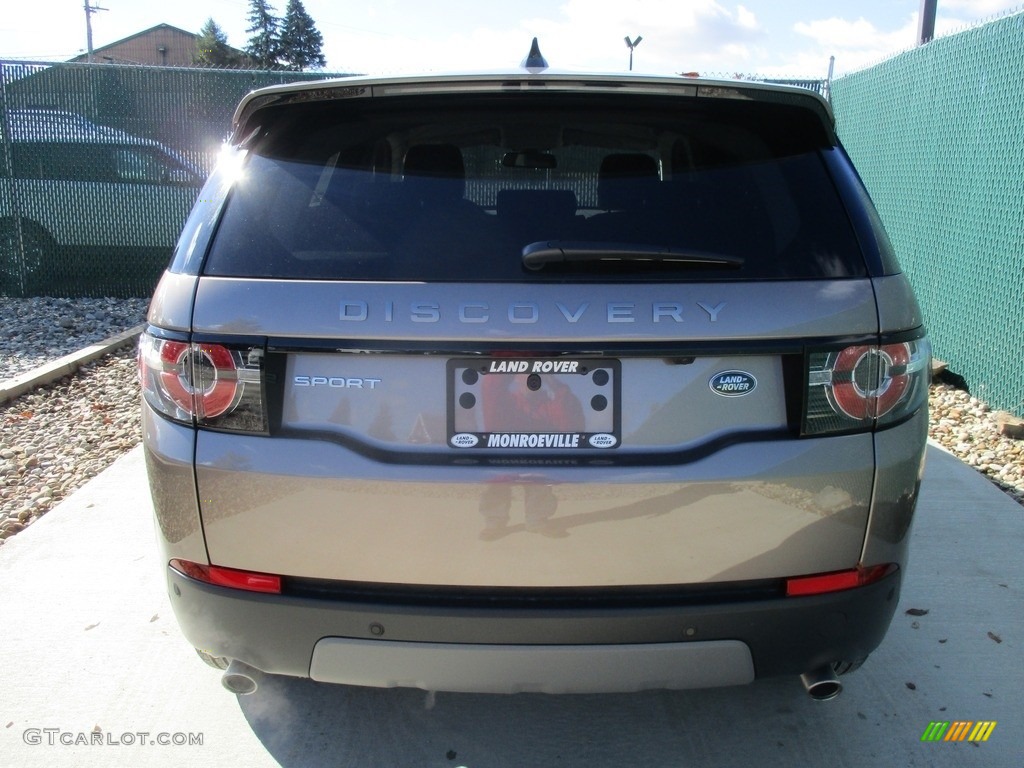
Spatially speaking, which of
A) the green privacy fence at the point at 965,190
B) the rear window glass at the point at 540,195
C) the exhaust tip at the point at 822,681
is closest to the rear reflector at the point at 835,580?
the exhaust tip at the point at 822,681

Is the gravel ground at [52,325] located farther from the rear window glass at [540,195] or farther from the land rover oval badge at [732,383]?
the land rover oval badge at [732,383]

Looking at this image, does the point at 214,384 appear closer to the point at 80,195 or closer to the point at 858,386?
the point at 858,386

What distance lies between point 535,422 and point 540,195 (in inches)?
22.4

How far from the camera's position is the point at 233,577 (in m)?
2.17

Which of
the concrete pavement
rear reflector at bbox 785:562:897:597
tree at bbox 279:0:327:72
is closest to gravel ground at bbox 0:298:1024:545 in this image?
the concrete pavement

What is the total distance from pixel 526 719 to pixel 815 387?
143 cm

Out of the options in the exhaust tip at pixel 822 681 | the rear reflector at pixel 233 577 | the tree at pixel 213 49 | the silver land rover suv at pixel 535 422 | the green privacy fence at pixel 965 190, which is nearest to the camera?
the silver land rover suv at pixel 535 422

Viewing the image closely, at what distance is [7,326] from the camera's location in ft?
27.9

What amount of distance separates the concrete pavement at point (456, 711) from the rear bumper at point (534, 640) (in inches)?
23.2

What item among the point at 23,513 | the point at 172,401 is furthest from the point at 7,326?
the point at 172,401

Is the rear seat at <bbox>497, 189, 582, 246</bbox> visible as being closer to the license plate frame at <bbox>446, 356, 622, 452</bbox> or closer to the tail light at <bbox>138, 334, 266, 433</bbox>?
the license plate frame at <bbox>446, 356, 622, 452</bbox>

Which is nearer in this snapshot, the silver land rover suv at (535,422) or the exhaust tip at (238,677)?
the silver land rover suv at (535,422)

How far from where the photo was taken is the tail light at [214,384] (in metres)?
2.07

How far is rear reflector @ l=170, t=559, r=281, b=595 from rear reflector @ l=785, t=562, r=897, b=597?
123 centimetres
